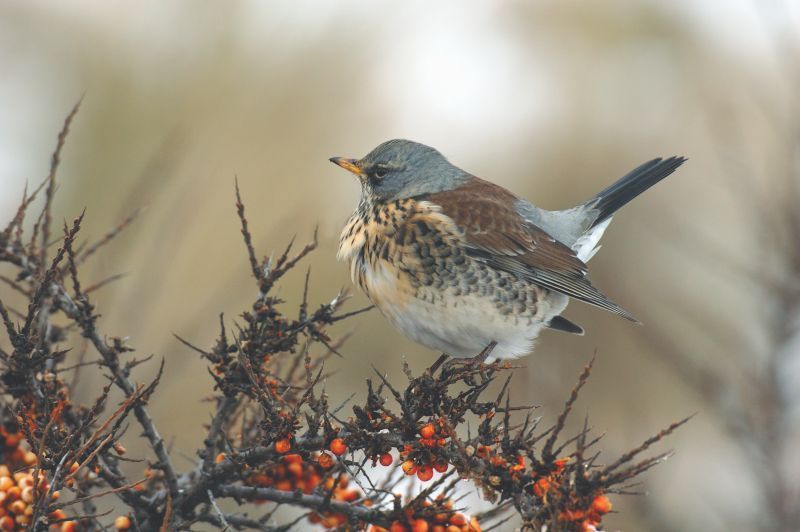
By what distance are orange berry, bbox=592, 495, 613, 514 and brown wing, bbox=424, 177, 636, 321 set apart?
1733 mm

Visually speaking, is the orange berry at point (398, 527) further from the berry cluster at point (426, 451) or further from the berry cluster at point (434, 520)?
the berry cluster at point (426, 451)

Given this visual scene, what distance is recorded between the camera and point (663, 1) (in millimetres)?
12781

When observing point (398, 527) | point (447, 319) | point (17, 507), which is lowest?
point (398, 527)

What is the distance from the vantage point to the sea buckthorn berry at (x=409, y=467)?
2129mm

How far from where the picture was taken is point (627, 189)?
4.59 m

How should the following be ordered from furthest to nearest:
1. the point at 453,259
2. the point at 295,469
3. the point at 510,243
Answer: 1. the point at 510,243
2. the point at 453,259
3. the point at 295,469

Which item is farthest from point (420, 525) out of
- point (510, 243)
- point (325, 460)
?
point (510, 243)

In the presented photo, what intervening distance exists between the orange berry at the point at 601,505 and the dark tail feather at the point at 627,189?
113 inches

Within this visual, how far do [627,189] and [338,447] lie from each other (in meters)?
2.91

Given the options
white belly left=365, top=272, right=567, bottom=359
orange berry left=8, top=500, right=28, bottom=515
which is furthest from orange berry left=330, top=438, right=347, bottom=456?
white belly left=365, top=272, right=567, bottom=359

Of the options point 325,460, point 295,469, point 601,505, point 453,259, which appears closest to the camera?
point 601,505

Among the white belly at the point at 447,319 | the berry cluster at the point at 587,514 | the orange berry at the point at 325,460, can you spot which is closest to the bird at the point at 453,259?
the white belly at the point at 447,319

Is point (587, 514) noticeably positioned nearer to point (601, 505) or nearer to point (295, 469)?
point (601, 505)

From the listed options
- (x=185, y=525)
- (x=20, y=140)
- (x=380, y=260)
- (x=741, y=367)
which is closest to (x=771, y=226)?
(x=741, y=367)
